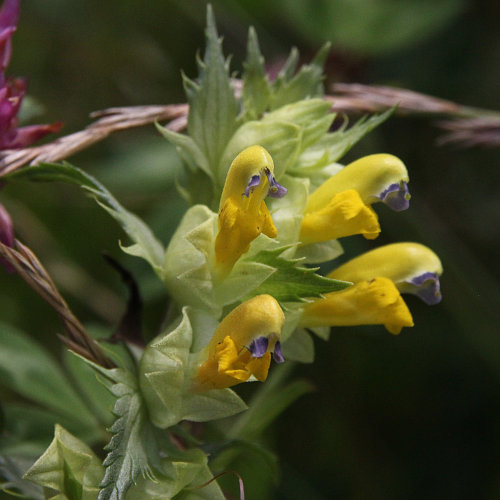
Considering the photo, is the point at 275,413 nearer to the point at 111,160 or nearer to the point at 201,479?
the point at 201,479

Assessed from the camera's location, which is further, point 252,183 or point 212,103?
point 212,103

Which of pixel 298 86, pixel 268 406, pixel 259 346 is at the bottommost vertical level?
pixel 268 406

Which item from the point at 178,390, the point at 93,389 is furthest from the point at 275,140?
the point at 93,389

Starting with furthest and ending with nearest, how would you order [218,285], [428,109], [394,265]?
[428,109], [394,265], [218,285]

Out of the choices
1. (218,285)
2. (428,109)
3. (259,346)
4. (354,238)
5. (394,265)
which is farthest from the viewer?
(354,238)

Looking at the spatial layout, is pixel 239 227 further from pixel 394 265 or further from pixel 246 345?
pixel 394 265

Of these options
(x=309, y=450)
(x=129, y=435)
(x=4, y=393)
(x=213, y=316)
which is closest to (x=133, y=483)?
(x=129, y=435)

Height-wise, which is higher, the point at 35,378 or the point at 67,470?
the point at 67,470
